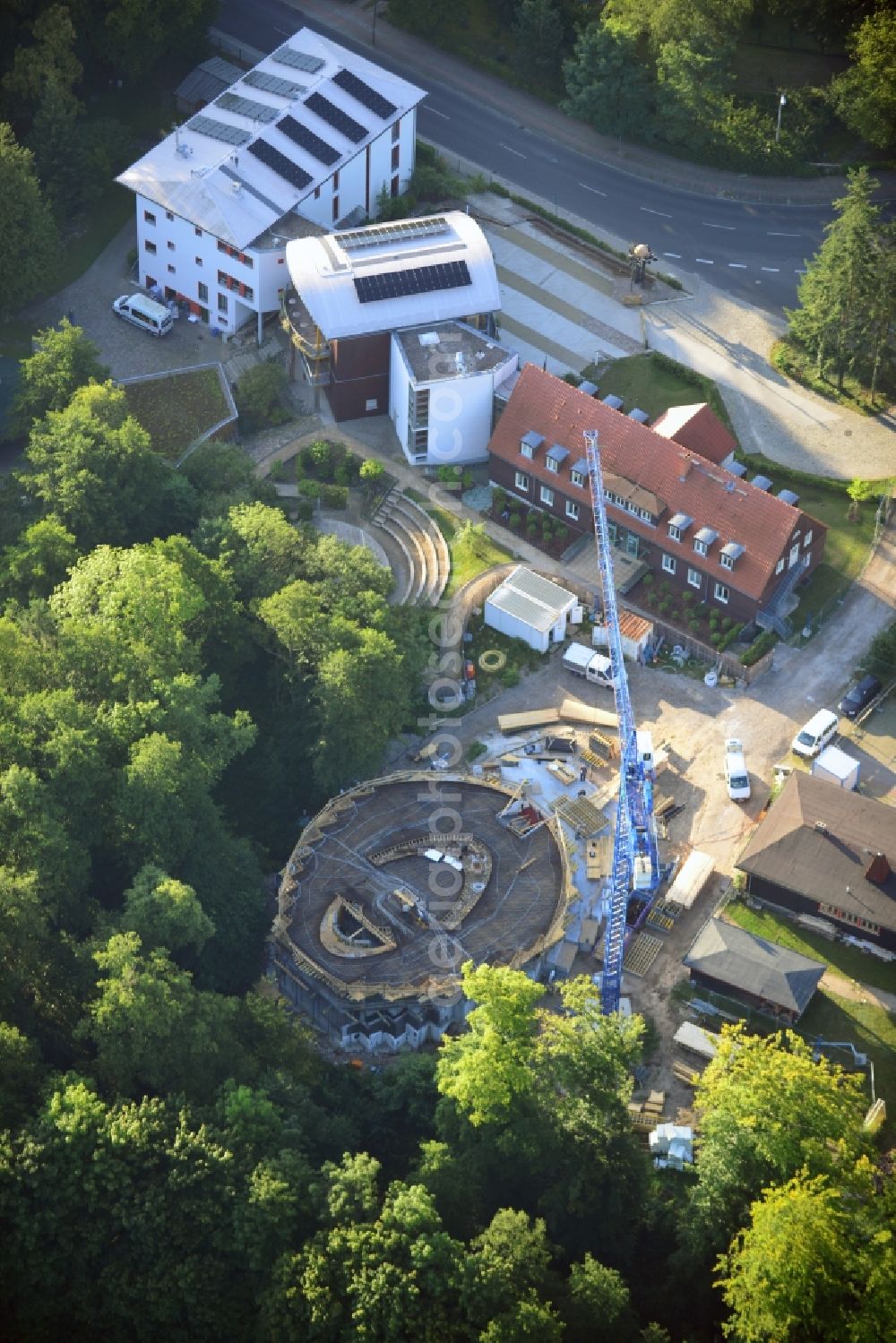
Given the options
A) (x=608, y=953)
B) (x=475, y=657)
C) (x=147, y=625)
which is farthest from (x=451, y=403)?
(x=608, y=953)

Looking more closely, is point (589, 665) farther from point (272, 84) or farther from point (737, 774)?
point (272, 84)

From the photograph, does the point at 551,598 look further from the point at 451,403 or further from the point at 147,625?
the point at 147,625

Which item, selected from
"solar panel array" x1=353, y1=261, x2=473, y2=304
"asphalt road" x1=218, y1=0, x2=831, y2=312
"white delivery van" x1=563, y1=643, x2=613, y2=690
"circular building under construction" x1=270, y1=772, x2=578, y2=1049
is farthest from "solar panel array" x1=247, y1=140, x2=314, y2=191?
"circular building under construction" x1=270, y1=772, x2=578, y2=1049

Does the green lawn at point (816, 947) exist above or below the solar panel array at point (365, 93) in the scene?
below

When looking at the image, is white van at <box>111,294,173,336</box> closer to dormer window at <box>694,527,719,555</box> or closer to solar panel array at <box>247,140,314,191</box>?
solar panel array at <box>247,140,314,191</box>

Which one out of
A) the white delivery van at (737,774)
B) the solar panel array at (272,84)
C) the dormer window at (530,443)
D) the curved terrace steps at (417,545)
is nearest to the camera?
the white delivery van at (737,774)

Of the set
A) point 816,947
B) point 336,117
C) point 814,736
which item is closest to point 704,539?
point 814,736

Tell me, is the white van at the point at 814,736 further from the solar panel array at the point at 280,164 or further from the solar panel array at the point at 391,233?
the solar panel array at the point at 280,164

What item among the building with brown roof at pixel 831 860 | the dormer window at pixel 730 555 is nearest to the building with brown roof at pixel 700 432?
the dormer window at pixel 730 555
